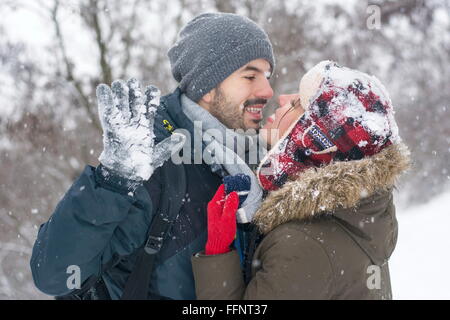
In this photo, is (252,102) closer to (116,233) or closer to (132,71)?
(116,233)

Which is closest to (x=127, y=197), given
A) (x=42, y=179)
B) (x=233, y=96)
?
(x=233, y=96)

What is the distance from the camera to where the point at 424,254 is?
9055 mm

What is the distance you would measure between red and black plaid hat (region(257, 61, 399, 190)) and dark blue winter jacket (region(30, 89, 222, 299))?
0.40m

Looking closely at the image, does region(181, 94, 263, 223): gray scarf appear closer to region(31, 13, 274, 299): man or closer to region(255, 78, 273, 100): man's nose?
region(31, 13, 274, 299): man

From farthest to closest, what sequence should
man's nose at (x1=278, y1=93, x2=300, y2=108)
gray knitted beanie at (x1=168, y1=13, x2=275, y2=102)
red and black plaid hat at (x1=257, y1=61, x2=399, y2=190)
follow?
gray knitted beanie at (x1=168, y1=13, x2=275, y2=102) < man's nose at (x1=278, y1=93, x2=300, y2=108) < red and black plaid hat at (x1=257, y1=61, x2=399, y2=190)

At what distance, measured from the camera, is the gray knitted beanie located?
8.34 feet

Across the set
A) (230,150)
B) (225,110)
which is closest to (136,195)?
(230,150)

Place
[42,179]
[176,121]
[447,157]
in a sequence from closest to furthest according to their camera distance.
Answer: [176,121] → [42,179] → [447,157]

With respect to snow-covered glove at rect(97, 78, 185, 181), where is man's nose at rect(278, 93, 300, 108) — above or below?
above

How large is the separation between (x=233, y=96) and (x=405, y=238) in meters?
9.31

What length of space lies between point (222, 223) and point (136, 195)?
0.38 meters

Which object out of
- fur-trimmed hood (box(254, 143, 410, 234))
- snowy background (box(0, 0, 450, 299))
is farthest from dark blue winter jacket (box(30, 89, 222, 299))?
snowy background (box(0, 0, 450, 299))
